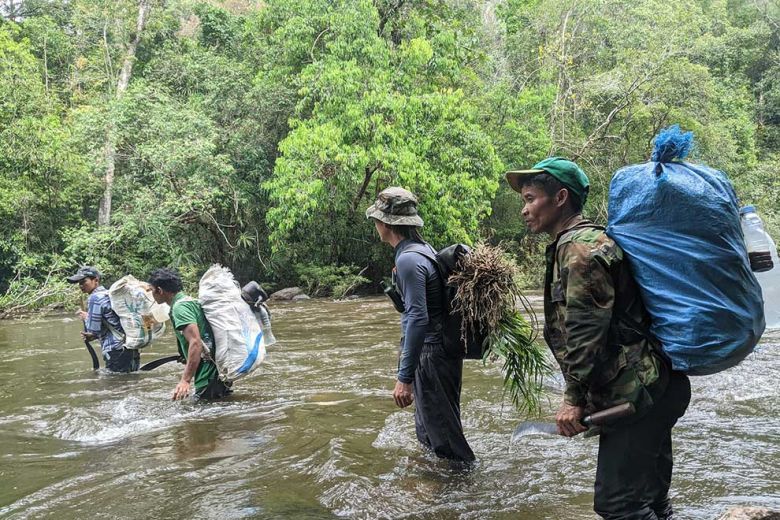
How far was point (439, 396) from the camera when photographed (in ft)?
12.6

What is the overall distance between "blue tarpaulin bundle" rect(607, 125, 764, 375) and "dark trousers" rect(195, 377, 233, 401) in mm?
4551

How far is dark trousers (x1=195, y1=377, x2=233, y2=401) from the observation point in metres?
6.02

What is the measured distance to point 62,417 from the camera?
6.12 meters

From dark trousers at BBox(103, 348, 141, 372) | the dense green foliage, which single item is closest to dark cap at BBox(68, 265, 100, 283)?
dark trousers at BBox(103, 348, 141, 372)

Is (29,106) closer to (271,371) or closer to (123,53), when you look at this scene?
(123,53)

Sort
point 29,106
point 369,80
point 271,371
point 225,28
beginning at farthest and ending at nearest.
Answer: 1. point 225,28
2. point 29,106
3. point 369,80
4. point 271,371

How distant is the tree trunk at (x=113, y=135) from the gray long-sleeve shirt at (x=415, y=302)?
59.1 ft

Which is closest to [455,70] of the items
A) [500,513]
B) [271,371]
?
[271,371]

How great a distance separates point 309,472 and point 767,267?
10.2ft

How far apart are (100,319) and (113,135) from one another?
13.6 meters

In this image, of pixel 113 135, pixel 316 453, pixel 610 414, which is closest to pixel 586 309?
pixel 610 414

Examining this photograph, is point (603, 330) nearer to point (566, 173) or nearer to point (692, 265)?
point (692, 265)

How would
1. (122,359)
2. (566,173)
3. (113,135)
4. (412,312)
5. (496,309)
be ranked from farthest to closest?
(113,135) < (122,359) < (496,309) < (412,312) < (566,173)

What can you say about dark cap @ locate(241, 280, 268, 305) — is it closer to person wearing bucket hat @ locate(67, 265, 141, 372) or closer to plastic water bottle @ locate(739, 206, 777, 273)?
person wearing bucket hat @ locate(67, 265, 141, 372)
